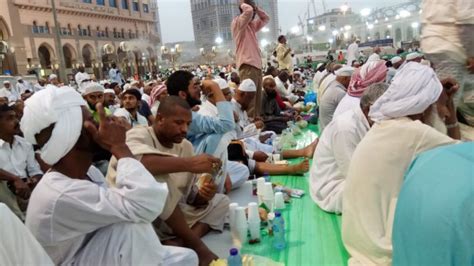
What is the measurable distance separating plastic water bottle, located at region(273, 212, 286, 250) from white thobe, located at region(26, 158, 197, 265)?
1040 millimetres

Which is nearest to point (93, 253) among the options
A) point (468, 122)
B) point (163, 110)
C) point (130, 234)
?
point (130, 234)

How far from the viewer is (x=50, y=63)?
99.1ft

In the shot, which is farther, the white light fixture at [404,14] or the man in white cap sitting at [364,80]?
the white light fixture at [404,14]

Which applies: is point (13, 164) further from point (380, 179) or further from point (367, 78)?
point (367, 78)

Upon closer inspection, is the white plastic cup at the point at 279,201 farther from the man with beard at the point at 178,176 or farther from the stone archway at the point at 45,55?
the stone archway at the point at 45,55

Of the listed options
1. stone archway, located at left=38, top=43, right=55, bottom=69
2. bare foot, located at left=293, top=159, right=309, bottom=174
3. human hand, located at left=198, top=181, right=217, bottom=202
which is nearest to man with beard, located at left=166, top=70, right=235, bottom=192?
human hand, located at left=198, top=181, right=217, bottom=202

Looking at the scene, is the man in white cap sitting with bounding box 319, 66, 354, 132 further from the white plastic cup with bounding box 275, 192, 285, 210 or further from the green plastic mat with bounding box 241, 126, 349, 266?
the white plastic cup with bounding box 275, 192, 285, 210

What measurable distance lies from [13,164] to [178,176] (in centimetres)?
179

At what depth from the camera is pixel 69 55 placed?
3091 cm

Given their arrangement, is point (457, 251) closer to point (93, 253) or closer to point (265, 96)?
point (93, 253)

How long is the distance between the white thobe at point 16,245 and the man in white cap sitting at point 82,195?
163 mm

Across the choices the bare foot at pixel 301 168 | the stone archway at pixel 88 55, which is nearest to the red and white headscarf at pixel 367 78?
the bare foot at pixel 301 168

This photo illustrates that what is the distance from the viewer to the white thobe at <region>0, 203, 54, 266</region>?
1303 millimetres

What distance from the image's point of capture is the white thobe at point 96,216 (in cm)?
152
